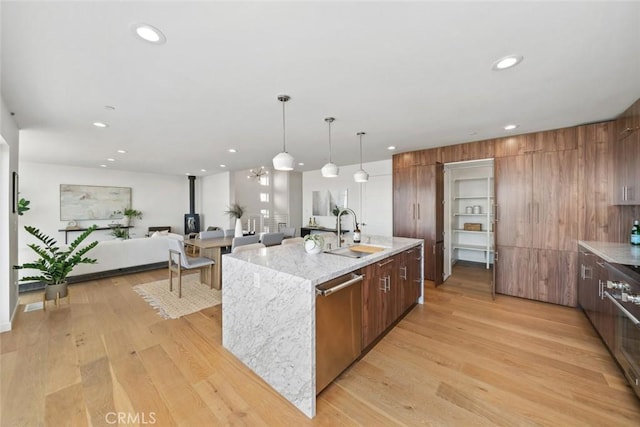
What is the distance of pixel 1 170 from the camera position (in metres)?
2.72

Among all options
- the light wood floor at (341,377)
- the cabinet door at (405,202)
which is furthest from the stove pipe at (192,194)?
the cabinet door at (405,202)

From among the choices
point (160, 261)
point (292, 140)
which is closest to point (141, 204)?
point (160, 261)

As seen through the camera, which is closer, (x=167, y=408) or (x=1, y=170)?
(x=167, y=408)

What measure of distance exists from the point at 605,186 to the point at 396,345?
3407 mm

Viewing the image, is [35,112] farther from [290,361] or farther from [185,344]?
[290,361]

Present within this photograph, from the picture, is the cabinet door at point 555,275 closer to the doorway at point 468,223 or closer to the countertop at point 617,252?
the countertop at point 617,252

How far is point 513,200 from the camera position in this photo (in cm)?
375

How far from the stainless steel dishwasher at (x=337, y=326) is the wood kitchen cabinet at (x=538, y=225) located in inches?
119

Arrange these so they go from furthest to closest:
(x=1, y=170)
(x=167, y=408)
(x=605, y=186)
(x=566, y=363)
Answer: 1. (x=605, y=186)
2. (x=1, y=170)
3. (x=566, y=363)
4. (x=167, y=408)

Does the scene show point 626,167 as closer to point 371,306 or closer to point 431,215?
point 431,215

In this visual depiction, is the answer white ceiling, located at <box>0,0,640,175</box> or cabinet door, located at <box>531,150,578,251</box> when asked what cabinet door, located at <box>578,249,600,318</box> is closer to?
cabinet door, located at <box>531,150,578,251</box>

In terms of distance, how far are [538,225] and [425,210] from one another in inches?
Answer: 61.4

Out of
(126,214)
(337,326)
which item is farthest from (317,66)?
(126,214)

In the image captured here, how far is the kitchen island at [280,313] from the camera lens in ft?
5.57
